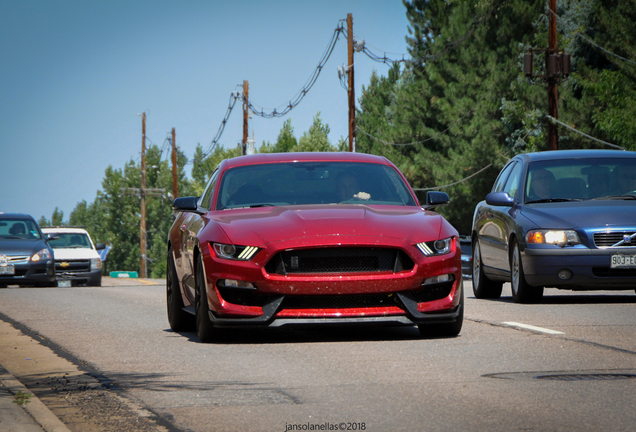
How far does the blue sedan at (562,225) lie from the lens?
1188 centimetres

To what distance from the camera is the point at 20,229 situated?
79.7 ft

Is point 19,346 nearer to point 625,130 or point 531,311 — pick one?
point 531,311

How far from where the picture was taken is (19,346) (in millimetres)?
9273

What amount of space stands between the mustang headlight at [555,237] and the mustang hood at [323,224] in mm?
3540

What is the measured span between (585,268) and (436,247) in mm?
3999

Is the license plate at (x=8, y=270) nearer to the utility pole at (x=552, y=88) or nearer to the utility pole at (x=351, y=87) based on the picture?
the utility pole at (x=552, y=88)

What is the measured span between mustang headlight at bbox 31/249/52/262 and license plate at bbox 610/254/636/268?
1447 centimetres

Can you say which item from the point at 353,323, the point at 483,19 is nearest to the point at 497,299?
the point at 353,323

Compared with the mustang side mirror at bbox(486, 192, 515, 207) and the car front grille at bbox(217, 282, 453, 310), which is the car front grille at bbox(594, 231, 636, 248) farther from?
the car front grille at bbox(217, 282, 453, 310)

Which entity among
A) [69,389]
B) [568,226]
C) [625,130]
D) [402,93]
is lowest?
[69,389]

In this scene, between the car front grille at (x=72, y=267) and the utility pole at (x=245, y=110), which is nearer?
the car front grille at (x=72, y=267)

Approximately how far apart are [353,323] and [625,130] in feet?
76.4

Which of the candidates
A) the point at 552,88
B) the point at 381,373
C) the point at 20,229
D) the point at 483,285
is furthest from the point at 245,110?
the point at 381,373

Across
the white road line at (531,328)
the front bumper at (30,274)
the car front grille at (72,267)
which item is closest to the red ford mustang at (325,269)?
the white road line at (531,328)
